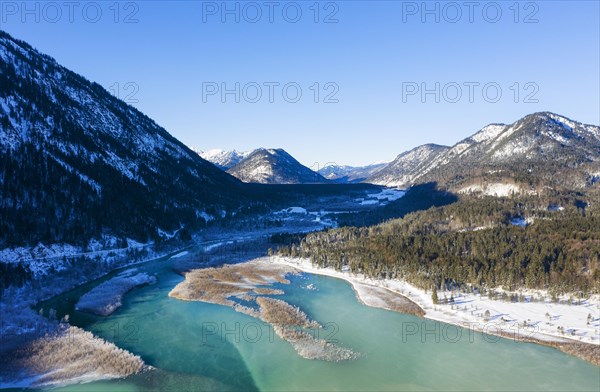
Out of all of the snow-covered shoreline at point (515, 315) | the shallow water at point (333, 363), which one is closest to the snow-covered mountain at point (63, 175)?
the shallow water at point (333, 363)

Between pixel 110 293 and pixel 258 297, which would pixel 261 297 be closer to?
pixel 258 297

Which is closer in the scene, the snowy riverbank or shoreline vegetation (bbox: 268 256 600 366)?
shoreline vegetation (bbox: 268 256 600 366)

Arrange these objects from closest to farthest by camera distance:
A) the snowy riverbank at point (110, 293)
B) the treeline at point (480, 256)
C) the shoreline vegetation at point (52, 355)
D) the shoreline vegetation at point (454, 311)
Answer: the shoreline vegetation at point (52, 355) → the shoreline vegetation at point (454, 311) → the snowy riverbank at point (110, 293) → the treeline at point (480, 256)

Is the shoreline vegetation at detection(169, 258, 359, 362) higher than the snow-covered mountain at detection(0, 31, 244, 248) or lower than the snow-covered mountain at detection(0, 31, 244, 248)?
lower

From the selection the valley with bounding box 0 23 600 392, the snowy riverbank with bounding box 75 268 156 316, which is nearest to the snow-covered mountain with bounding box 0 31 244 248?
the valley with bounding box 0 23 600 392

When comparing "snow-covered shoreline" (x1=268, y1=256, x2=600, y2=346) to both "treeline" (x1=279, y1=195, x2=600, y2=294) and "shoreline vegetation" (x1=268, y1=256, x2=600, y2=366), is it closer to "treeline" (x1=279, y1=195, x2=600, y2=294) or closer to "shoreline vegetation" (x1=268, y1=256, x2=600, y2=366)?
"shoreline vegetation" (x1=268, y1=256, x2=600, y2=366)

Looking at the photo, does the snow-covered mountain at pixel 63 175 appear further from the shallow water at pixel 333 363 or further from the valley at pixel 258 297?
the shallow water at pixel 333 363
